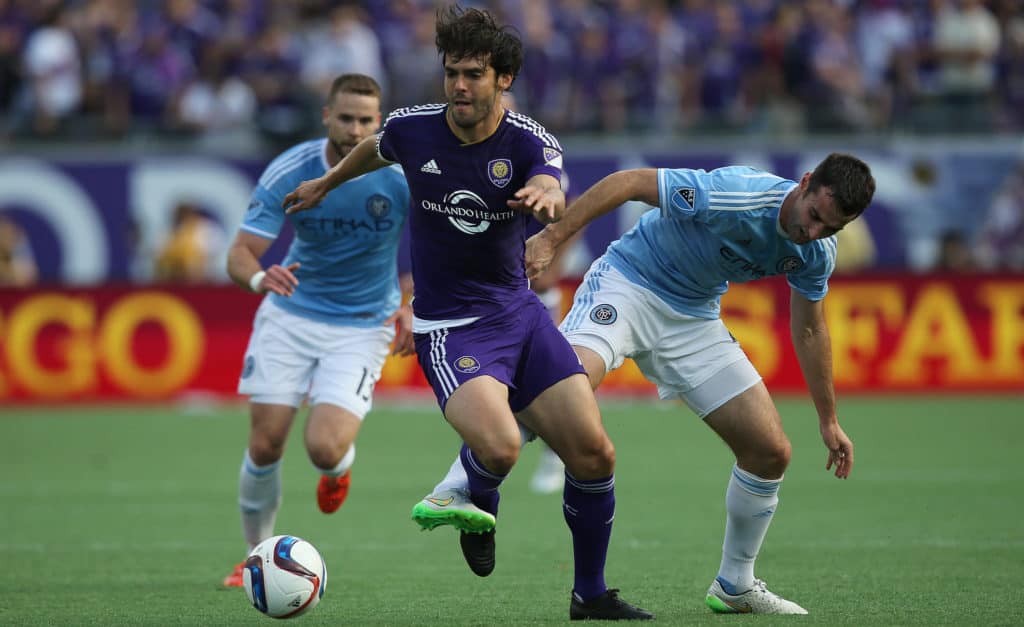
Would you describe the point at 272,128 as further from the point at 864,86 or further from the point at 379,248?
the point at 379,248

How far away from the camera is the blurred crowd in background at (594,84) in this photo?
18.4 m

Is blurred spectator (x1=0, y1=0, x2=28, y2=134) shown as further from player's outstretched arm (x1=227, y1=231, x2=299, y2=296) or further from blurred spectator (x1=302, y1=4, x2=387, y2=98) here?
player's outstretched arm (x1=227, y1=231, x2=299, y2=296)

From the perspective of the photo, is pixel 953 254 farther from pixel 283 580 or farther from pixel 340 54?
pixel 283 580

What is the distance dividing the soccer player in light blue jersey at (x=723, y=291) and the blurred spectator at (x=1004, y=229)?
12.8 m

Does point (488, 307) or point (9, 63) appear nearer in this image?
point (488, 307)

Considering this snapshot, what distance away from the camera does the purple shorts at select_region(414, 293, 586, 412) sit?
6.23m

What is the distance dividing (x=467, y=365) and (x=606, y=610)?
1.24 metres

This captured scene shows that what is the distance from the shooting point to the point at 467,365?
622cm

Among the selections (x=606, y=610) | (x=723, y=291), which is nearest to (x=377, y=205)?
(x=723, y=291)

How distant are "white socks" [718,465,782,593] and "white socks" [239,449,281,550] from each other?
257 cm

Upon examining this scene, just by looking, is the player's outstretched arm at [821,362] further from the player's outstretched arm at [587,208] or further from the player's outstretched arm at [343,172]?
the player's outstretched arm at [343,172]

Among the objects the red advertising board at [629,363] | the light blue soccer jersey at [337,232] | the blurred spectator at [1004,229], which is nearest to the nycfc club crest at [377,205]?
the light blue soccer jersey at [337,232]

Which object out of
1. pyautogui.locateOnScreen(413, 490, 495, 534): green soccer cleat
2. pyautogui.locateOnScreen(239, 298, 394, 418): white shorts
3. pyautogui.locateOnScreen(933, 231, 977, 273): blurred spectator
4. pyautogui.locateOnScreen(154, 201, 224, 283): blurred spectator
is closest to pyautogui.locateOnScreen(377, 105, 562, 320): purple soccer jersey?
pyautogui.locateOnScreen(413, 490, 495, 534): green soccer cleat

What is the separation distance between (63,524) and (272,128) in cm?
951
